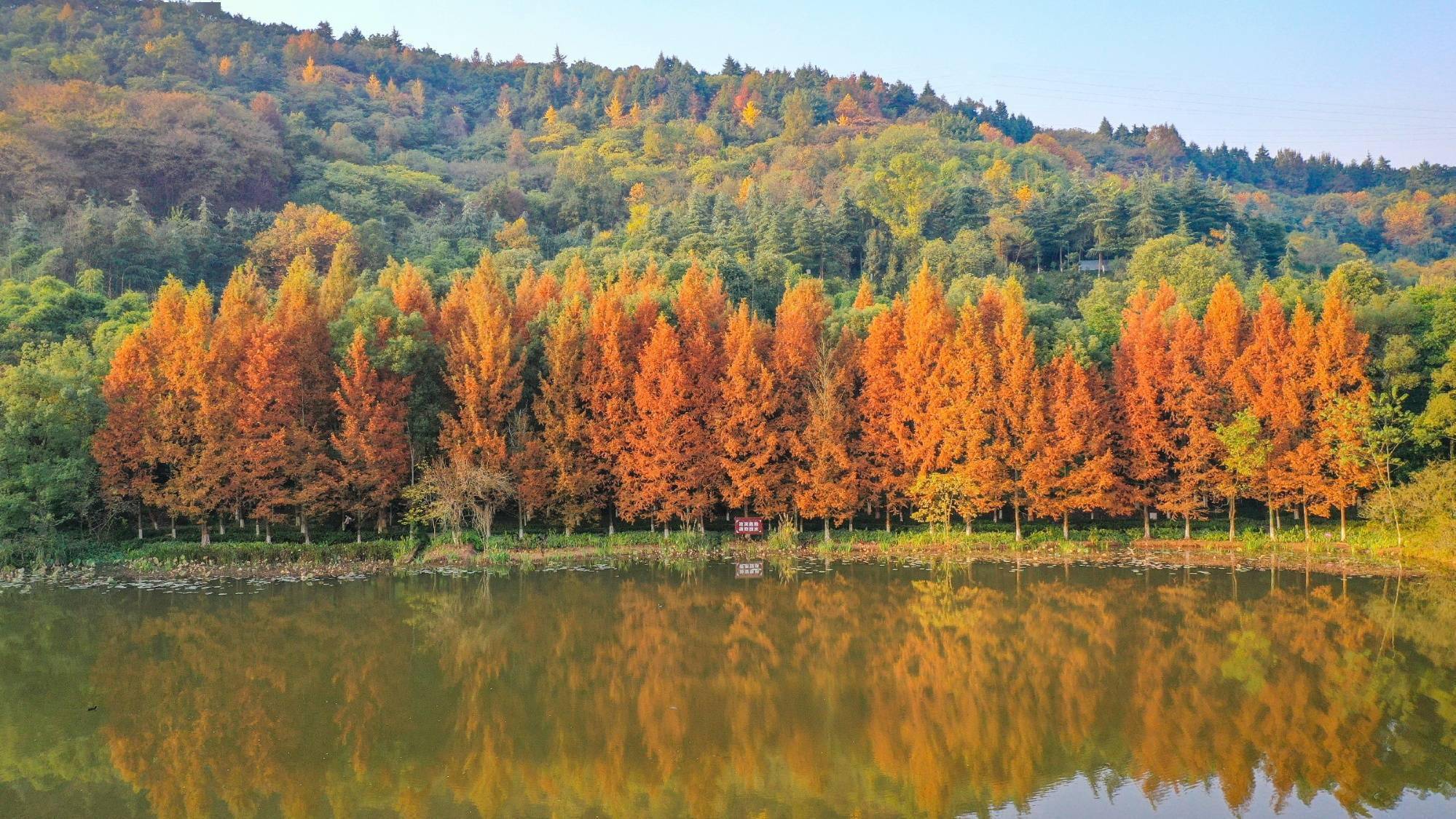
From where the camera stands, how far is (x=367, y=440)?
115 feet

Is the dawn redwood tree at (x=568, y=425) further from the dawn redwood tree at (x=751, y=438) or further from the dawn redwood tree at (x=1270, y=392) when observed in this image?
the dawn redwood tree at (x=1270, y=392)

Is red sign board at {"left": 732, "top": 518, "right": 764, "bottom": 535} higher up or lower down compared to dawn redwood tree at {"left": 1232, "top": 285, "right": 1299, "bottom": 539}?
lower down

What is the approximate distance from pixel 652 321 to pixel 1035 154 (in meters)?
93.4

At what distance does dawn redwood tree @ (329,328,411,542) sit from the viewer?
34688 millimetres

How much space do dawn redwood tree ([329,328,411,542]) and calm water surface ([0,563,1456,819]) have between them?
23.9 ft

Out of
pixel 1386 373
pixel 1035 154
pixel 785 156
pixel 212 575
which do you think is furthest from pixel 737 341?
pixel 1035 154

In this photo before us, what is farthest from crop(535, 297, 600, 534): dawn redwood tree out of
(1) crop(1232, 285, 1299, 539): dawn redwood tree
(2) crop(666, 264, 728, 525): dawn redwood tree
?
(1) crop(1232, 285, 1299, 539): dawn redwood tree

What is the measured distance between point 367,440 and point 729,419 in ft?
41.4

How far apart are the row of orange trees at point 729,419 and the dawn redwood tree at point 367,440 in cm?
9

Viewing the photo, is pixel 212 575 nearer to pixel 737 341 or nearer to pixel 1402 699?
pixel 737 341

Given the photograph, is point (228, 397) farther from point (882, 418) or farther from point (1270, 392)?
point (1270, 392)

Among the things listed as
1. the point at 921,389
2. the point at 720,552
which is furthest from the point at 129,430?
the point at 921,389

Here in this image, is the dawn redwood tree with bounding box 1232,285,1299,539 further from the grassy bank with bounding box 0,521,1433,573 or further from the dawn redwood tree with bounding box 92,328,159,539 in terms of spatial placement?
the dawn redwood tree with bounding box 92,328,159,539

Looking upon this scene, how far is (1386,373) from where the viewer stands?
122 feet
